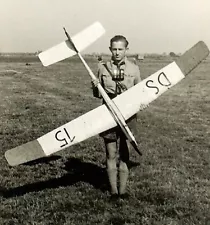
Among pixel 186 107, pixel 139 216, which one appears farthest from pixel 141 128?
pixel 139 216

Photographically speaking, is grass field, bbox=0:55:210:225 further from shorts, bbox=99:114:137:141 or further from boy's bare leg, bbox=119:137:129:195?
shorts, bbox=99:114:137:141

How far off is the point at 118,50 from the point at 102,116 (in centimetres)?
100

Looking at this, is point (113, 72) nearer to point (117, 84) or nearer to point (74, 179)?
point (117, 84)

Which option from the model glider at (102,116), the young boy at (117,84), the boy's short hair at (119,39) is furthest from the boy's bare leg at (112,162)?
the boy's short hair at (119,39)

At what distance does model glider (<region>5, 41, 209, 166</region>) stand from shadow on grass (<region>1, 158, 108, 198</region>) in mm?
1042

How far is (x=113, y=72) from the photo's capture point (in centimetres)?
594

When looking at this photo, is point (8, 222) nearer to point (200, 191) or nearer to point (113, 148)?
point (113, 148)

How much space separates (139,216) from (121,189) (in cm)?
82

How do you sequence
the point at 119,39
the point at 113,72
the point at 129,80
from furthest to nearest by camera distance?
the point at 129,80, the point at 113,72, the point at 119,39

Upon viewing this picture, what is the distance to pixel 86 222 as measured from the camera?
529 cm

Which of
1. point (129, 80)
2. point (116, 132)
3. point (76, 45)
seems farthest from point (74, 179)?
point (76, 45)

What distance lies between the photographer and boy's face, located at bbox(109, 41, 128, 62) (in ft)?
19.0

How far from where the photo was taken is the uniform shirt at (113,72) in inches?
236

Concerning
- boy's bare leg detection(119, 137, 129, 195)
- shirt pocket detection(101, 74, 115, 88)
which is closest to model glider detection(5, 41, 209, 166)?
shirt pocket detection(101, 74, 115, 88)
